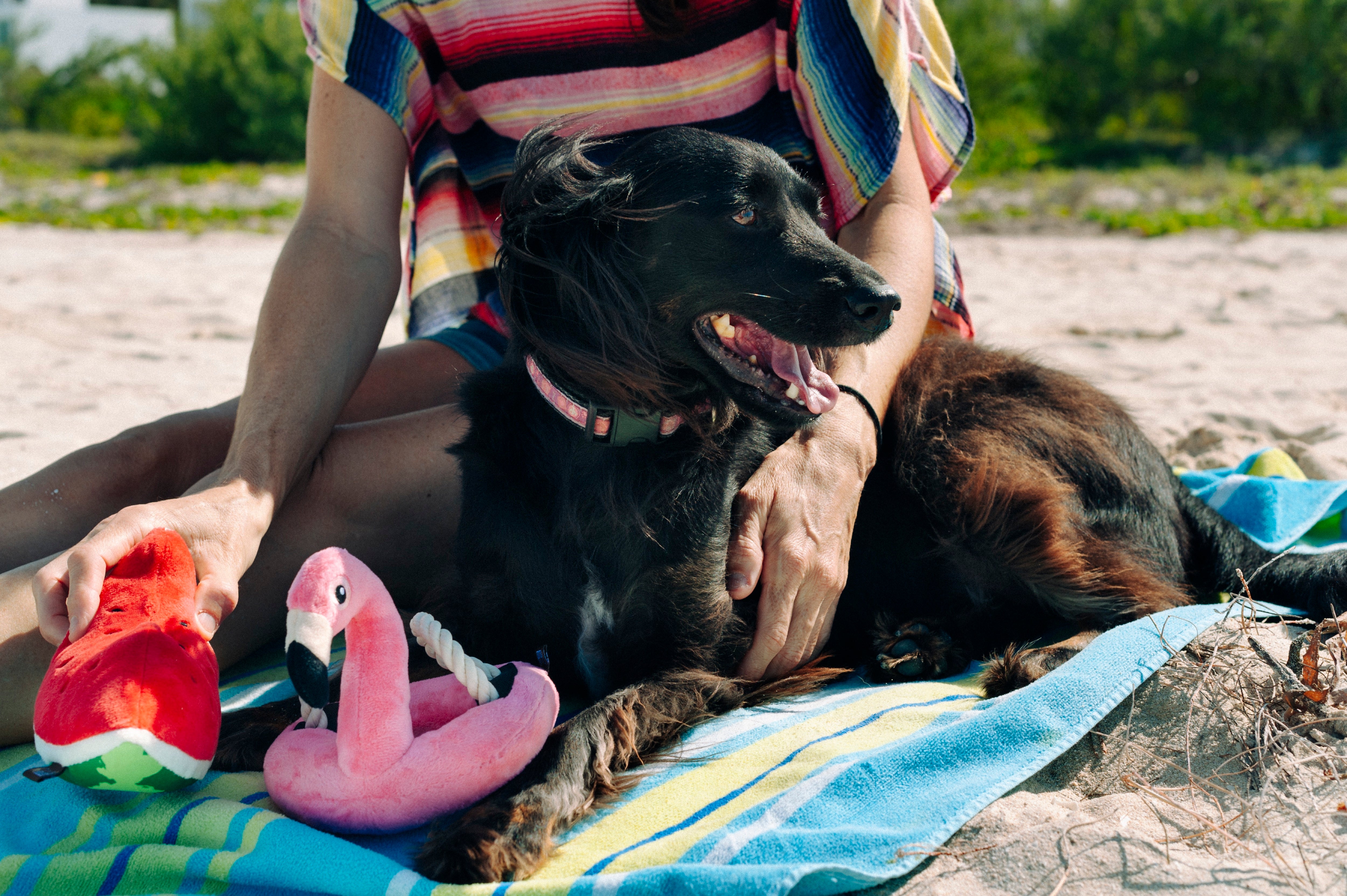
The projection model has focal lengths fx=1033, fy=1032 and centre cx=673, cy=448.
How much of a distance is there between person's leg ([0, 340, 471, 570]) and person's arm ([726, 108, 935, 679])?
0.70 m

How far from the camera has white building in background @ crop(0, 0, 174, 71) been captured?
21328mm

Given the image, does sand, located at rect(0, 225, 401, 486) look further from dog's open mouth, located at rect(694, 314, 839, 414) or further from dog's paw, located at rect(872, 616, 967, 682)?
dog's paw, located at rect(872, 616, 967, 682)

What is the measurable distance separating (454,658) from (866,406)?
3.56ft

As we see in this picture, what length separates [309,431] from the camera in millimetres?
2238

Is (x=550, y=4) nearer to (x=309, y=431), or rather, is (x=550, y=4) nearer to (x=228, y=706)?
(x=309, y=431)

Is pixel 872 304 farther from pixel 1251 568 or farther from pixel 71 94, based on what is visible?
pixel 71 94

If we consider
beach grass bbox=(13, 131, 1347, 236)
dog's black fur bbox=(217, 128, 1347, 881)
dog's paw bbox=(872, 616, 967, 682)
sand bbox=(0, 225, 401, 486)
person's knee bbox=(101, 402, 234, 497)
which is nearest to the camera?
dog's black fur bbox=(217, 128, 1347, 881)

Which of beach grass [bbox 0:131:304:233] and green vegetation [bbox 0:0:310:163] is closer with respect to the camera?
beach grass [bbox 0:131:304:233]

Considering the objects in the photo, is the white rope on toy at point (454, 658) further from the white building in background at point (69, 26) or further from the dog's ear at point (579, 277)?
the white building in background at point (69, 26)

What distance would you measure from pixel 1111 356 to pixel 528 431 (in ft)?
12.0

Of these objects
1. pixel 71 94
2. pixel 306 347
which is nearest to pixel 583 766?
pixel 306 347

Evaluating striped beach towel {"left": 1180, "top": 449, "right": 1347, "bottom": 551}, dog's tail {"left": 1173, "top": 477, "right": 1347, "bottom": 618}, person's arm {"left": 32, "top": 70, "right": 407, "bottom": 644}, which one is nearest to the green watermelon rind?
person's arm {"left": 32, "top": 70, "right": 407, "bottom": 644}

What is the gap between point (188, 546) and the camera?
5.80 feet

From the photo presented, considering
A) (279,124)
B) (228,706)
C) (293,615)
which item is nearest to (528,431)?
(293,615)
